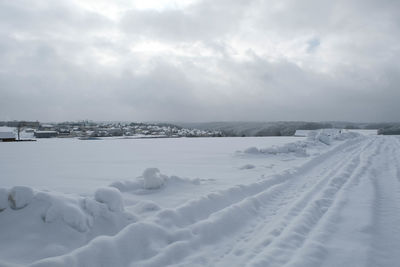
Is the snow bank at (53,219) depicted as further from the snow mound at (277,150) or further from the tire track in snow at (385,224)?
the snow mound at (277,150)

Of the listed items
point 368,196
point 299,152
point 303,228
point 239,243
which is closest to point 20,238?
point 239,243

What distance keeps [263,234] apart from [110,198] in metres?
2.33

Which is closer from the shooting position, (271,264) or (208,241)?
(271,264)

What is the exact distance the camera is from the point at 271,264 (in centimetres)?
295

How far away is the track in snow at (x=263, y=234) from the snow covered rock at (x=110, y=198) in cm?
55

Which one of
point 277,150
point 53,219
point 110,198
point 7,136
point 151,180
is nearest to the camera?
point 53,219

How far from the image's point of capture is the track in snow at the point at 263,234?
307 cm

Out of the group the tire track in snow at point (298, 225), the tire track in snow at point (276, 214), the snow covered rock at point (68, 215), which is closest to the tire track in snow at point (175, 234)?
the tire track in snow at point (276, 214)

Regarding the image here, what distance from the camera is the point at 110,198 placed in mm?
4090

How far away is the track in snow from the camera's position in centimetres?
307

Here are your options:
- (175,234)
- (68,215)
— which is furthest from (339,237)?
(68,215)

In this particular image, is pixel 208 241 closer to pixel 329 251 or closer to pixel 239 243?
pixel 239 243

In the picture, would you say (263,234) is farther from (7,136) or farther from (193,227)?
(7,136)

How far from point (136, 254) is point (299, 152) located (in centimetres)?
1242
